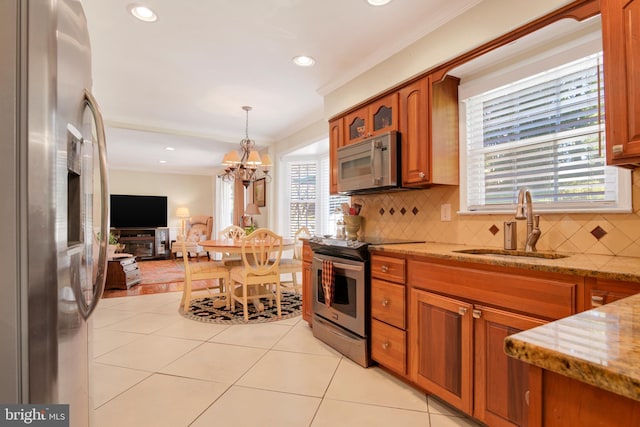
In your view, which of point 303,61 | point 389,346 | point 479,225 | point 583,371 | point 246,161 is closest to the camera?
point 583,371

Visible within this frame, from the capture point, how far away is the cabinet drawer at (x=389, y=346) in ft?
6.70

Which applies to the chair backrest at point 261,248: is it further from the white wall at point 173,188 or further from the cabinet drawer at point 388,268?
the white wall at point 173,188

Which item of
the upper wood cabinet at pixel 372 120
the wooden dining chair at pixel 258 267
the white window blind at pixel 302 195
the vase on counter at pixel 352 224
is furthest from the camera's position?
the white window blind at pixel 302 195

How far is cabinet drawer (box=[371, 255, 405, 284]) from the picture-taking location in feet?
6.79

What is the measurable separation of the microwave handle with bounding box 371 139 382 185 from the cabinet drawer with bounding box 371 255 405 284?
0.67m

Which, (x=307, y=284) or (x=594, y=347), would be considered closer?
(x=594, y=347)

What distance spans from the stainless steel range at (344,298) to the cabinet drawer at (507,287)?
20.4 inches

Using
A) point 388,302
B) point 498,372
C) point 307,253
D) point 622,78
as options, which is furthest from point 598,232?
point 307,253

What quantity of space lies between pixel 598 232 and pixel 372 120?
1772mm

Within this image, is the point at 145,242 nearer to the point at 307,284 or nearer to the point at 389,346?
the point at 307,284

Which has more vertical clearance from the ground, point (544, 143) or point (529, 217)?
point (544, 143)

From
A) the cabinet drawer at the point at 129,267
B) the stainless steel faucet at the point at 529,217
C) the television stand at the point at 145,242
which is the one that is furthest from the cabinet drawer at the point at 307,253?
the television stand at the point at 145,242

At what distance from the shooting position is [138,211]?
884cm

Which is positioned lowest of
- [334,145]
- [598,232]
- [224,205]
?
[598,232]
